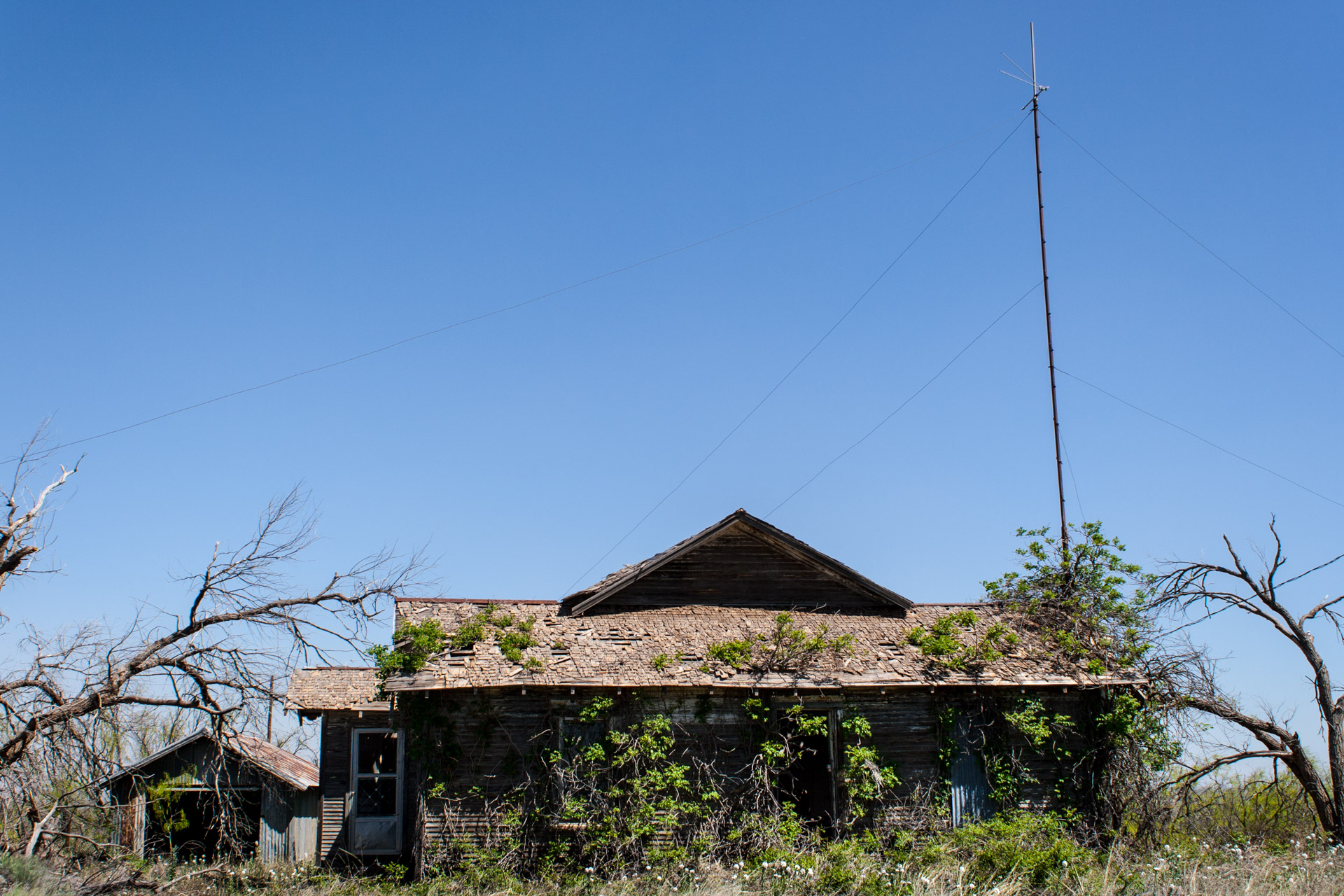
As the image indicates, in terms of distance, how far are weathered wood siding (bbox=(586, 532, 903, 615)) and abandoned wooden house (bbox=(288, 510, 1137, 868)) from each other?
0.08 meters

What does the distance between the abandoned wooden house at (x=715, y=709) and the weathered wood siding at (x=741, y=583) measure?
0.08m

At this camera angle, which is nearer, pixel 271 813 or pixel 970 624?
pixel 970 624

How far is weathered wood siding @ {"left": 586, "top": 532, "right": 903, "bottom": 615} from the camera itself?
19.6m

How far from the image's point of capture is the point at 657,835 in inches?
605

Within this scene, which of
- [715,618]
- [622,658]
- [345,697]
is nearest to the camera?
[622,658]

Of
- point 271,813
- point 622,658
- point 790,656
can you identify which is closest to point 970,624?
point 790,656

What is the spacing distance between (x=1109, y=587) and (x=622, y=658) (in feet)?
31.1

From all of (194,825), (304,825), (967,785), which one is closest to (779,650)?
(967,785)

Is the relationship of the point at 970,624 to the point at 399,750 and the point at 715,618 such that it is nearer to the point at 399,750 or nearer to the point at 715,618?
the point at 715,618

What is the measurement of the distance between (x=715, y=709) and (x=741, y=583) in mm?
4143

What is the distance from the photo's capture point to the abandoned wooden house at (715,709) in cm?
1545

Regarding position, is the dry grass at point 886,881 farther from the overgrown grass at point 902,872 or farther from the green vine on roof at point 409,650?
the green vine on roof at point 409,650

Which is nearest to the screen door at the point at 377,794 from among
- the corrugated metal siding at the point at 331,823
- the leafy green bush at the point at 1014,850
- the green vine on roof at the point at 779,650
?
the corrugated metal siding at the point at 331,823

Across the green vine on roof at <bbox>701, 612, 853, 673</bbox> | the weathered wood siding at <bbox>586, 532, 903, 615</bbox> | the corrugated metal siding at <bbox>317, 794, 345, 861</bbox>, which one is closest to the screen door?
the corrugated metal siding at <bbox>317, 794, 345, 861</bbox>
